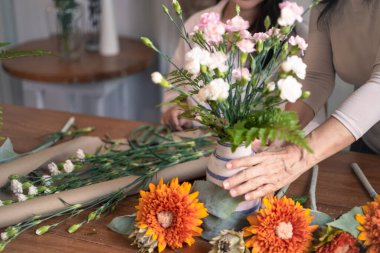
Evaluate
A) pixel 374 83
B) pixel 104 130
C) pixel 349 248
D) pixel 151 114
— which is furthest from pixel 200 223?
pixel 151 114

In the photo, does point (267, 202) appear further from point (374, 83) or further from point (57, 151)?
point (57, 151)

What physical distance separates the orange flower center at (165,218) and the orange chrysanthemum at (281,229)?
0.14 m

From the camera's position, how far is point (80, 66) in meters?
2.34

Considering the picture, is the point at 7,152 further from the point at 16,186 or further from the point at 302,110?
the point at 302,110

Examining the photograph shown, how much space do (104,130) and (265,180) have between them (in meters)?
0.66

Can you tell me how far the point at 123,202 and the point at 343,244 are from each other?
1.55ft

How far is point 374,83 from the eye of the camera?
3.28 ft

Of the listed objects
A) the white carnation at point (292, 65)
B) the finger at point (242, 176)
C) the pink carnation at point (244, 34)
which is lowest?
the finger at point (242, 176)

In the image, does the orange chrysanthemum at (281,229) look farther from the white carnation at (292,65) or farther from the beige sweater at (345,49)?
the beige sweater at (345,49)

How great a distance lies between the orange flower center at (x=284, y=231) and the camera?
0.82 metres

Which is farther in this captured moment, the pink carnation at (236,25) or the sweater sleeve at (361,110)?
the sweater sleeve at (361,110)

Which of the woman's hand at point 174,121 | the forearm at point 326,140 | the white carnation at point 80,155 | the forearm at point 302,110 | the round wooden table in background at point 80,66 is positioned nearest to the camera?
the forearm at point 326,140

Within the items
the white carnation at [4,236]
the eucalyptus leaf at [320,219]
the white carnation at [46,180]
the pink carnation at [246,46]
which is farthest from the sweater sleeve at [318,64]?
the white carnation at [4,236]

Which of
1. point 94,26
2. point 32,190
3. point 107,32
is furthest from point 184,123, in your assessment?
point 94,26
